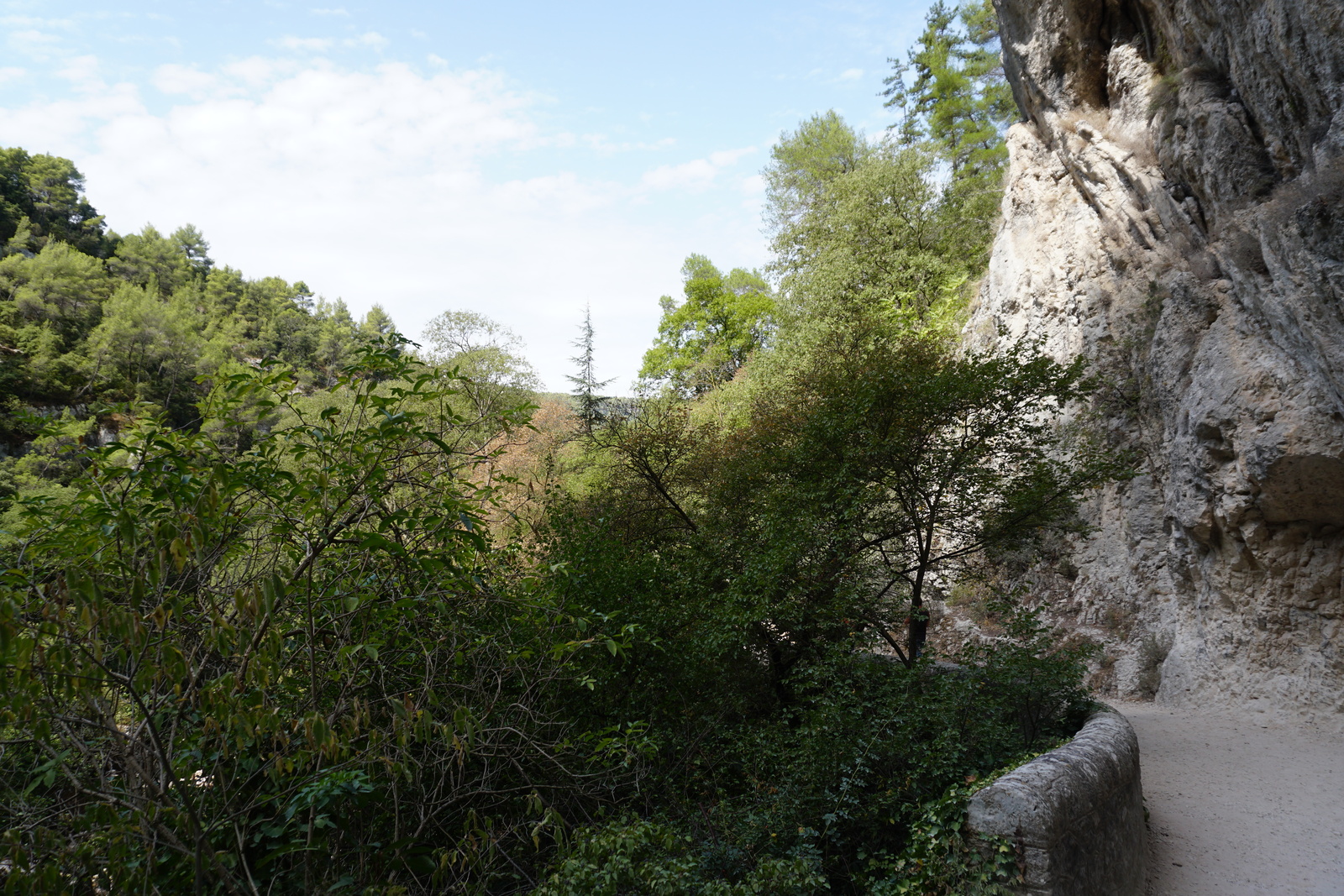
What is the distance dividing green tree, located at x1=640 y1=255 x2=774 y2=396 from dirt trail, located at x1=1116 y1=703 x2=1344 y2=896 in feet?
93.2

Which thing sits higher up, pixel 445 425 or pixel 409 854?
pixel 445 425

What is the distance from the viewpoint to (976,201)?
21.9 metres

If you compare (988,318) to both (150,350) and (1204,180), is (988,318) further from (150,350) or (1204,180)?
(150,350)

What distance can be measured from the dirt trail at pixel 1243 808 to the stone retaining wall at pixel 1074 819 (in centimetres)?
63

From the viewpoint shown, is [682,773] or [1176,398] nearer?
[682,773]

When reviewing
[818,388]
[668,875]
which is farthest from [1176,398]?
[668,875]

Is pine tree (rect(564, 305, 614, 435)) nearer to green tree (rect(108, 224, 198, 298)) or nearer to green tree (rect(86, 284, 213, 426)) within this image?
green tree (rect(86, 284, 213, 426))

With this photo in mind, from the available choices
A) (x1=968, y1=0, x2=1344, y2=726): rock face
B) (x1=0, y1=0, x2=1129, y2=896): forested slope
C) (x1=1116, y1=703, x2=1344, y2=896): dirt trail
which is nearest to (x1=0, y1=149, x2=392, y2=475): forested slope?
(x1=0, y1=0, x2=1129, y2=896): forested slope

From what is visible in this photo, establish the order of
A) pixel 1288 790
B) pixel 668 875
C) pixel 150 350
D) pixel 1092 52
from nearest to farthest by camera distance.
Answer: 1. pixel 668 875
2. pixel 1288 790
3. pixel 1092 52
4. pixel 150 350

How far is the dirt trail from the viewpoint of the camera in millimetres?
5180

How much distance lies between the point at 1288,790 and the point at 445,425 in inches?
324

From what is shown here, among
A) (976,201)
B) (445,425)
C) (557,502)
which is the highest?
(976,201)

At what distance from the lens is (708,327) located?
4066cm

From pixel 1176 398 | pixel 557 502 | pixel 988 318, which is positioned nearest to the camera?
pixel 557 502
